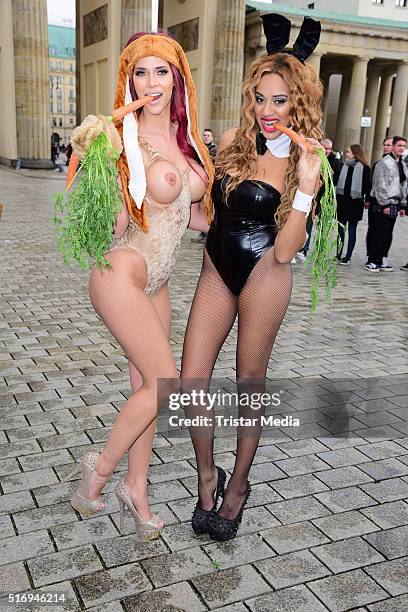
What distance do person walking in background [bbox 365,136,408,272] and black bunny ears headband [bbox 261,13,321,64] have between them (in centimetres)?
699

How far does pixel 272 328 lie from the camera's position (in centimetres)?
266

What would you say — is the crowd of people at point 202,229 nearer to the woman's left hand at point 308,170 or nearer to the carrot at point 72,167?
the woman's left hand at point 308,170

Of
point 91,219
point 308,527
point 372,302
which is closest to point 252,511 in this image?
point 308,527

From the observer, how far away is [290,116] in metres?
2.52

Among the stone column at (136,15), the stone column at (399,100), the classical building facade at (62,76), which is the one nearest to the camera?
the stone column at (136,15)

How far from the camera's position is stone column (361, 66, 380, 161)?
146 ft

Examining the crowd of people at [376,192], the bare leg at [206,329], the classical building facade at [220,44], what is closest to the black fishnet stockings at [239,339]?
the bare leg at [206,329]

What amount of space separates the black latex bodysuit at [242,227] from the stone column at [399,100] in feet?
132

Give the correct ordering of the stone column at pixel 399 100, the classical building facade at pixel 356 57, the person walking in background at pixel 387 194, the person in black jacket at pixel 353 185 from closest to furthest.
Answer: the person walking in background at pixel 387 194 → the person in black jacket at pixel 353 185 → the classical building facade at pixel 356 57 → the stone column at pixel 399 100

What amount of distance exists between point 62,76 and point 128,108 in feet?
356

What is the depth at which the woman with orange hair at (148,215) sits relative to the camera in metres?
2.42

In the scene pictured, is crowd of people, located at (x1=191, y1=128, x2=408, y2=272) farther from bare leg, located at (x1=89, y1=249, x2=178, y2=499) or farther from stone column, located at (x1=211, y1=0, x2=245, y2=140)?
stone column, located at (x1=211, y1=0, x2=245, y2=140)

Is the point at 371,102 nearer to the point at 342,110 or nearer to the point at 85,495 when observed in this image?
the point at 342,110

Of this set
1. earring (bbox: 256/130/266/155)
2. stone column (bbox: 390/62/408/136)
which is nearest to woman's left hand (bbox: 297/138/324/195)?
earring (bbox: 256/130/266/155)
